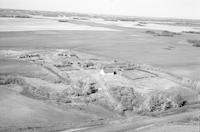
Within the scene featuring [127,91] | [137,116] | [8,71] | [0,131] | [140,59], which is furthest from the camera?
[140,59]

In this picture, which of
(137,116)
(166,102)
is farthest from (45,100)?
(166,102)

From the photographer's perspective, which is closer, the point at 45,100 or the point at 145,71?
the point at 45,100

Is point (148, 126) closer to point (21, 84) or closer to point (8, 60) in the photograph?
point (21, 84)

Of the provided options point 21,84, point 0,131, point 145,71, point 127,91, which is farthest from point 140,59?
point 0,131

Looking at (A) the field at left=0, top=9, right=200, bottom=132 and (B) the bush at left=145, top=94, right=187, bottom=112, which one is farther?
(B) the bush at left=145, top=94, right=187, bottom=112

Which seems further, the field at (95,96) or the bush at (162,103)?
the bush at (162,103)

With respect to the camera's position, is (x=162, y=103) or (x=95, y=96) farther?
(x=95, y=96)

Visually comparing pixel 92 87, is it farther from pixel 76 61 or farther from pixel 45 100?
pixel 76 61

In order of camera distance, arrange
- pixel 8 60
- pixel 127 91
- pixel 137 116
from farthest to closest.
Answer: pixel 8 60
pixel 127 91
pixel 137 116

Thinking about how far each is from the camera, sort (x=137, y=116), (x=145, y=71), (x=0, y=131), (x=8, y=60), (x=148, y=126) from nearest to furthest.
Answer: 1. (x=0, y=131)
2. (x=148, y=126)
3. (x=137, y=116)
4. (x=145, y=71)
5. (x=8, y=60)
